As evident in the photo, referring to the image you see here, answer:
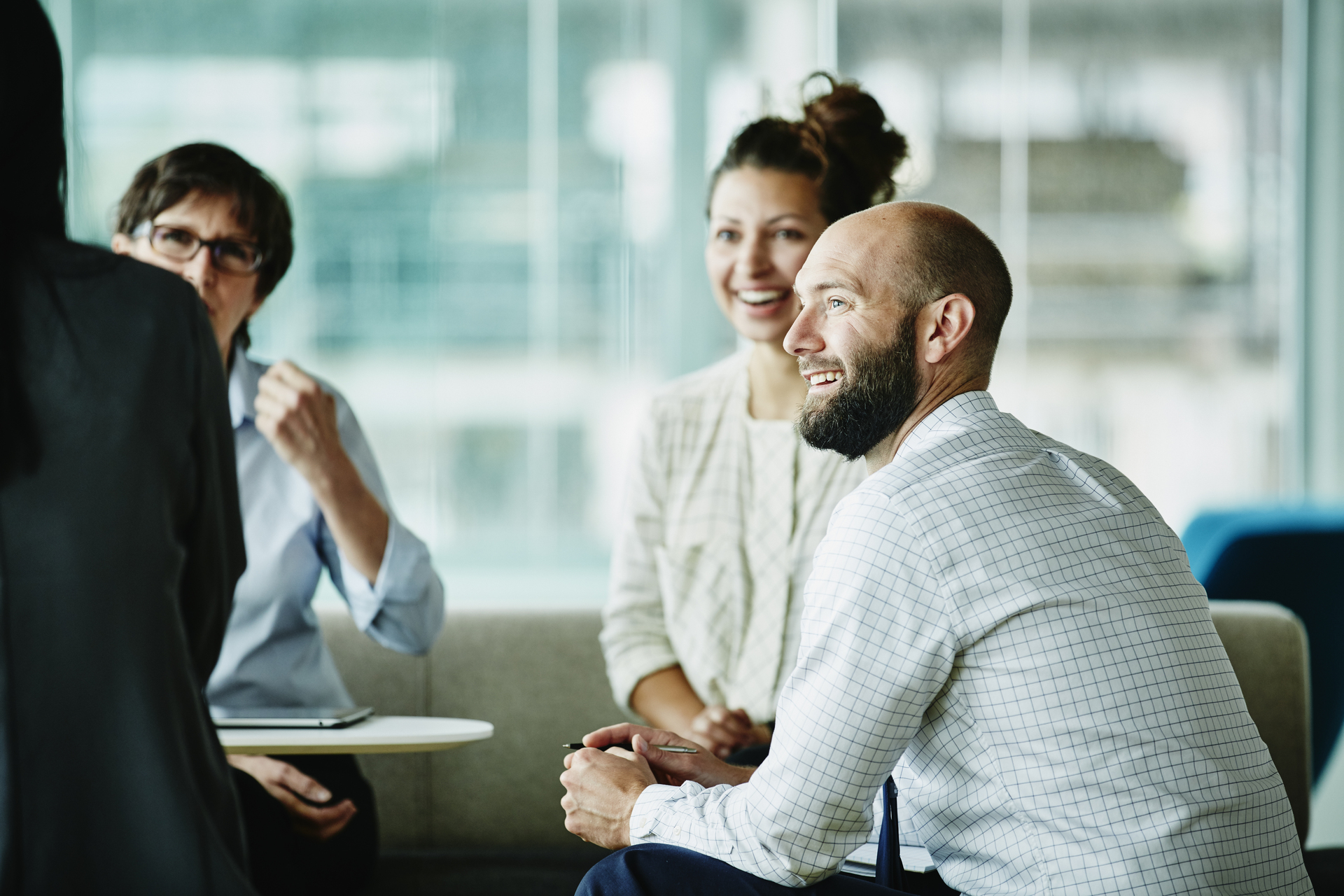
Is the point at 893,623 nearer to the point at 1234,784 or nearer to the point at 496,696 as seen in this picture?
the point at 1234,784

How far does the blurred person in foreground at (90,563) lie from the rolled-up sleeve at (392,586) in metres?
0.93

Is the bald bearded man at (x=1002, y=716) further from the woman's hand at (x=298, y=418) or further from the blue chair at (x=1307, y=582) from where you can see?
the blue chair at (x=1307, y=582)

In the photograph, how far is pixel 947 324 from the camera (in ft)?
4.83

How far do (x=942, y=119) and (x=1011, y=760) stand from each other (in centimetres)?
357

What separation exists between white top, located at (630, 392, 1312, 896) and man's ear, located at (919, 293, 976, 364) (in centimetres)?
23

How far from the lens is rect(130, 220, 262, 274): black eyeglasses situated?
75.7 inches

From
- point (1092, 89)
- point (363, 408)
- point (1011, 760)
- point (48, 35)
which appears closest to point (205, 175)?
point (48, 35)

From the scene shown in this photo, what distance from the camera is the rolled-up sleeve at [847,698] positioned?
1.19 m

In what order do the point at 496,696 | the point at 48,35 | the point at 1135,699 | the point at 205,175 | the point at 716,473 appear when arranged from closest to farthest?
the point at 48,35 → the point at 1135,699 → the point at 205,175 → the point at 716,473 → the point at 496,696

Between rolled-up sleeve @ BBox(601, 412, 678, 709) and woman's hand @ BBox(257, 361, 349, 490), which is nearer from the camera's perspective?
woman's hand @ BBox(257, 361, 349, 490)

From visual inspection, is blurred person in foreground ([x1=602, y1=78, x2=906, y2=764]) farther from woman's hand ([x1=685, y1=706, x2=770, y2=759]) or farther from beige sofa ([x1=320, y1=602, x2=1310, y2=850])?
beige sofa ([x1=320, y1=602, x2=1310, y2=850])

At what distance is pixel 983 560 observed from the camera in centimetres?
120

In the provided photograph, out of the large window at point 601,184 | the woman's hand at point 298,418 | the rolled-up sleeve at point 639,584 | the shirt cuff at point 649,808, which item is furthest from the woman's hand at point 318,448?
the large window at point 601,184

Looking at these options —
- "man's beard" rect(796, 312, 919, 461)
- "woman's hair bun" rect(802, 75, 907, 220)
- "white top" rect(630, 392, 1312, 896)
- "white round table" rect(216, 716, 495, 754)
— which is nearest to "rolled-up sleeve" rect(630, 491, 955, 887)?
"white top" rect(630, 392, 1312, 896)
